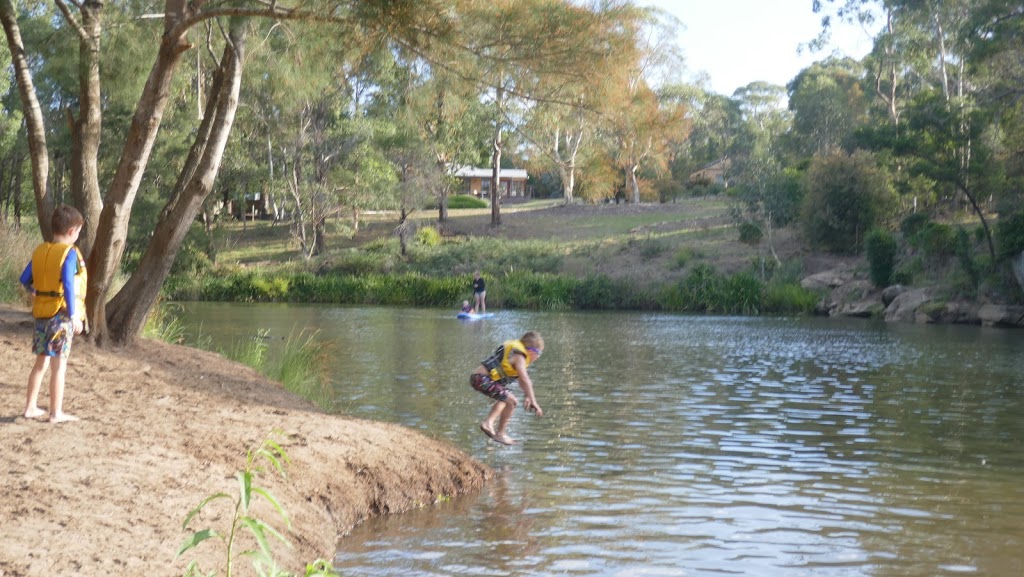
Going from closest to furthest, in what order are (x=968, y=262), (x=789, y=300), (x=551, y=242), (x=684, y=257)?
(x=968, y=262) → (x=789, y=300) → (x=684, y=257) → (x=551, y=242)

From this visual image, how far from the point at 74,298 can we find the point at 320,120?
44.8 meters

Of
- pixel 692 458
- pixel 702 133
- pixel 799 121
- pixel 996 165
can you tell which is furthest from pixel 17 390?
pixel 702 133

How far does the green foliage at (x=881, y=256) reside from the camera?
3838 centimetres

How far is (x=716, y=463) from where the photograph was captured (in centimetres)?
1100

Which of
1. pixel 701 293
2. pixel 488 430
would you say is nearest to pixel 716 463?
pixel 488 430

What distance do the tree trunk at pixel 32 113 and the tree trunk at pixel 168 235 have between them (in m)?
0.97

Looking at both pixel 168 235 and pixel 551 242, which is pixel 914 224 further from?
pixel 168 235

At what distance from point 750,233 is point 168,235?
36248 mm

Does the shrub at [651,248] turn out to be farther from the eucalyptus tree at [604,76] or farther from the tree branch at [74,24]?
the tree branch at [74,24]

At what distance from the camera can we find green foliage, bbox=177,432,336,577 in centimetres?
392

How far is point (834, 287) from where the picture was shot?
40094 mm

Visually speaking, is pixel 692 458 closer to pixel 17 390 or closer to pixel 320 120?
pixel 17 390

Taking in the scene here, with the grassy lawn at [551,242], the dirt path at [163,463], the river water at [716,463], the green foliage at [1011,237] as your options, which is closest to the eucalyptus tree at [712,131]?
the grassy lawn at [551,242]

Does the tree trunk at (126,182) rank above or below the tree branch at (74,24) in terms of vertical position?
below
